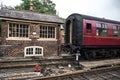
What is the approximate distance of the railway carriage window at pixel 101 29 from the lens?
13707mm

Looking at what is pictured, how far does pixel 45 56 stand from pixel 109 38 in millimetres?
5950

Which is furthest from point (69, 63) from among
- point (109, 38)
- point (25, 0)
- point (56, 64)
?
point (25, 0)

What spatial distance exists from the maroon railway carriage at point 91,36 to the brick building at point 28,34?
1323mm

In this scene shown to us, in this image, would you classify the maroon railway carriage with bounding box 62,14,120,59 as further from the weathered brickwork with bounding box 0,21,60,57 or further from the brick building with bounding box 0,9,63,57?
the brick building with bounding box 0,9,63,57

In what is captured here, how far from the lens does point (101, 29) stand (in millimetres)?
14008

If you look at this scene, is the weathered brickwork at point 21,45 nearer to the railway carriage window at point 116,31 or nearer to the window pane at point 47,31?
the window pane at point 47,31

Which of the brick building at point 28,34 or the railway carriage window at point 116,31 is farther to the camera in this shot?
the railway carriage window at point 116,31

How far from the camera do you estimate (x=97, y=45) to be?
13797mm

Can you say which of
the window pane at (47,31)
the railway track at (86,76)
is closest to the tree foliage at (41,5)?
the window pane at (47,31)

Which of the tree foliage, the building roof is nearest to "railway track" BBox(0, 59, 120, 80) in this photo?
the building roof

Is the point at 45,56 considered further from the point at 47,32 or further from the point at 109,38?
the point at 109,38

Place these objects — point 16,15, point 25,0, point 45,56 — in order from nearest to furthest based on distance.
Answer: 1. point 16,15
2. point 45,56
3. point 25,0

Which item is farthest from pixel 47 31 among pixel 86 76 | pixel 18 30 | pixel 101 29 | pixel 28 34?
pixel 86 76

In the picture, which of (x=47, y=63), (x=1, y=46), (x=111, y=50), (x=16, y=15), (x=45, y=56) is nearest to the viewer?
(x=47, y=63)
